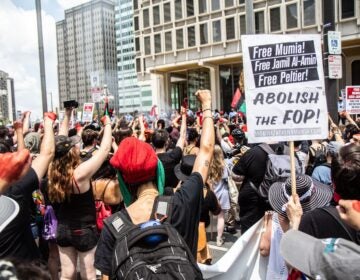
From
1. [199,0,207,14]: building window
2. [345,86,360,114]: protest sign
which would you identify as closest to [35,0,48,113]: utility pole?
[345,86,360,114]: protest sign

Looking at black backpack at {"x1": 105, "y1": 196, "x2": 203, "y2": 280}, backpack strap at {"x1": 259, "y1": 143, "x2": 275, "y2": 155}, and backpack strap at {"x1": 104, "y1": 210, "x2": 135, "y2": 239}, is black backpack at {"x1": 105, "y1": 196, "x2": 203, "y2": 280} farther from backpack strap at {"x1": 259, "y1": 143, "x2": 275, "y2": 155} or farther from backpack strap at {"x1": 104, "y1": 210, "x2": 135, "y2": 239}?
backpack strap at {"x1": 259, "y1": 143, "x2": 275, "y2": 155}

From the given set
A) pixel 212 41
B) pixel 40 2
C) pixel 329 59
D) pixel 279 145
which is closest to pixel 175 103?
pixel 212 41

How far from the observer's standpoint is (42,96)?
1245 centimetres

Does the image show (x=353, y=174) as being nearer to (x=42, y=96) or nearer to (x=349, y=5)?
(x=42, y=96)

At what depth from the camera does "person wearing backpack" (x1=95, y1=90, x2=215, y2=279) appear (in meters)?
2.07

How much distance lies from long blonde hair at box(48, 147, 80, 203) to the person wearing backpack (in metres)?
1.50

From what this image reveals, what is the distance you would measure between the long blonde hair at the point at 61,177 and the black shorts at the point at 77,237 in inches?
12.0

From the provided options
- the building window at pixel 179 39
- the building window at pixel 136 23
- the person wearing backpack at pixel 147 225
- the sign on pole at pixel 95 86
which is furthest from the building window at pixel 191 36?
the person wearing backpack at pixel 147 225

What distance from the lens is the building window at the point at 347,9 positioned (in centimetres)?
3428

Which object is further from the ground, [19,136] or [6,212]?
[19,136]

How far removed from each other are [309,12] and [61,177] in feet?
118

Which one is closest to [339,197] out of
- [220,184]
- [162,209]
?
[162,209]

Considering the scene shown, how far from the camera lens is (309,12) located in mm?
36125

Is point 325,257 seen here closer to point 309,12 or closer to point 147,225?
point 147,225
